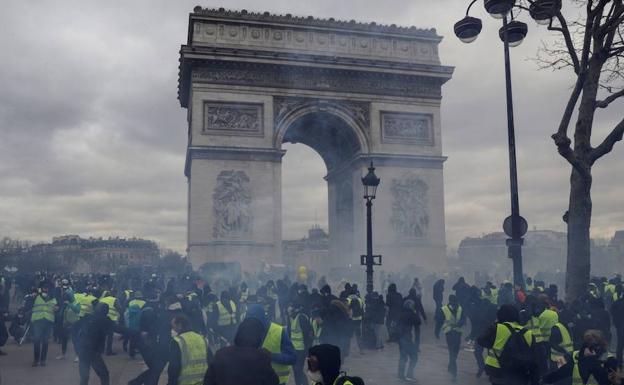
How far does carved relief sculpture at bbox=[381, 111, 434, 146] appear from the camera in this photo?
32312 mm

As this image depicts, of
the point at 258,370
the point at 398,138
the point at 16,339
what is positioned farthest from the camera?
the point at 398,138

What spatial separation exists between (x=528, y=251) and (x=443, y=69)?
68972 millimetres

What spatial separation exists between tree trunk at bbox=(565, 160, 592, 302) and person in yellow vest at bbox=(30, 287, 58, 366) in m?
11.0

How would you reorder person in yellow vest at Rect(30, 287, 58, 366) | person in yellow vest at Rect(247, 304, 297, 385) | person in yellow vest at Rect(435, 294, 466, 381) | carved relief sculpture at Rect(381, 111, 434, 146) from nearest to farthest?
person in yellow vest at Rect(247, 304, 297, 385) → person in yellow vest at Rect(435, 294, 466, 381) → person in yellow vest at Rect(30, 287, 58, 366) → carved relief sculpture at Rect(381, 111, 434, 146)

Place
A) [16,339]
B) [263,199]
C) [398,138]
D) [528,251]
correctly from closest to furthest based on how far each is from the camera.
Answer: [16,339] < [263,199] < [398,138] < [528,251]

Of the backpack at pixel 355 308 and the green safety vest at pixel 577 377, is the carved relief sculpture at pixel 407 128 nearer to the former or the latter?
the backpack at pixel 355 308

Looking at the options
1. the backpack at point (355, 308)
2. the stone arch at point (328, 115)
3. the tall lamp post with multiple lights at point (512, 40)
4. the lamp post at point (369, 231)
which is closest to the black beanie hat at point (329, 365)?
the tall lamp post with multiple lights at point (512, 40)

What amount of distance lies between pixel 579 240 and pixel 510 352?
8.45 m

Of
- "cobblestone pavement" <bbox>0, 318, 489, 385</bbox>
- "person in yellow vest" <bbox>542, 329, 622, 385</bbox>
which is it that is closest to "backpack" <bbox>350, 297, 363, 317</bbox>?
"cobblestone pavement" <bbox>0, 318, 489, 385</bbox>

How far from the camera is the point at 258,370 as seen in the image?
4281 millimetres

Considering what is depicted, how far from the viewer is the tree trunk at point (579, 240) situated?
13648 millimetres

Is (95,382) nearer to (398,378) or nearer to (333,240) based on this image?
(398,378)

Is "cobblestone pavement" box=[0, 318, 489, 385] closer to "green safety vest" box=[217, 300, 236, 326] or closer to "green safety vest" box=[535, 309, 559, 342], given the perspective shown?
"green safety vest" box=[217, 300, 236, 326]

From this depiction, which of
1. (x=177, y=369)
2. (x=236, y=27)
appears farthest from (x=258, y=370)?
(x=236, y=27)
